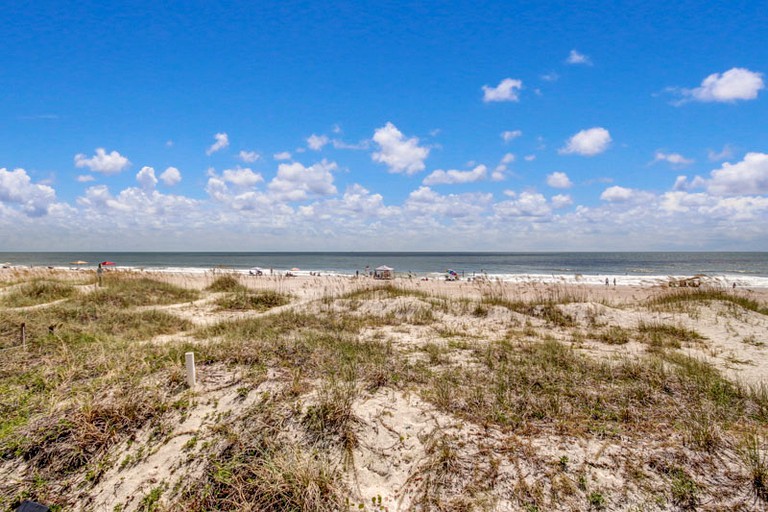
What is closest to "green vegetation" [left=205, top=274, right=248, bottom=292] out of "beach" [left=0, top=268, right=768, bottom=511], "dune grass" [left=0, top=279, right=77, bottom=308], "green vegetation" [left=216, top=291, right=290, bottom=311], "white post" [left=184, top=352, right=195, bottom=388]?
"green vegetation" [left=216, top=291, right=290, bottom=311]

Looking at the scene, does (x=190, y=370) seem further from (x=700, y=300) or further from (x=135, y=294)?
(x=700, y=300)

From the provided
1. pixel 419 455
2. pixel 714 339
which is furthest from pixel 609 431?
pixel 714 339

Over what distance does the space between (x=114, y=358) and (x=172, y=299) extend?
35.0ft

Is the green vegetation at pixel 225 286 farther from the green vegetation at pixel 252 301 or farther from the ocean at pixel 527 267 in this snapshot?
the ocean at pixel 527 267

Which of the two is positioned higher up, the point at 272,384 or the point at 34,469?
the point at 272,384

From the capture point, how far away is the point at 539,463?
13.9ft

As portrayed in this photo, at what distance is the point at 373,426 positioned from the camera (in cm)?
486

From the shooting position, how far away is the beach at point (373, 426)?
3.93 metres

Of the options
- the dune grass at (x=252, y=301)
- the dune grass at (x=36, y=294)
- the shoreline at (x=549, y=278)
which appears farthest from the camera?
the shoreline at (x=549, y=278)

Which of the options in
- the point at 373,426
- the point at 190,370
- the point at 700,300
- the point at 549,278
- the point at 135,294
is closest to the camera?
the point at 373,426

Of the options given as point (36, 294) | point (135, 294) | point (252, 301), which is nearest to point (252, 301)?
point (252, 301)

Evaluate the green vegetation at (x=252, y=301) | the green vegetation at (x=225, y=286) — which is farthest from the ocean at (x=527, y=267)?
the green vegetation at (x=252, y=301)

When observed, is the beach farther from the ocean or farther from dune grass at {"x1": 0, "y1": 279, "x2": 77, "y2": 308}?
the ocean

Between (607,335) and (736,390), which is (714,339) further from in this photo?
(736,390)
